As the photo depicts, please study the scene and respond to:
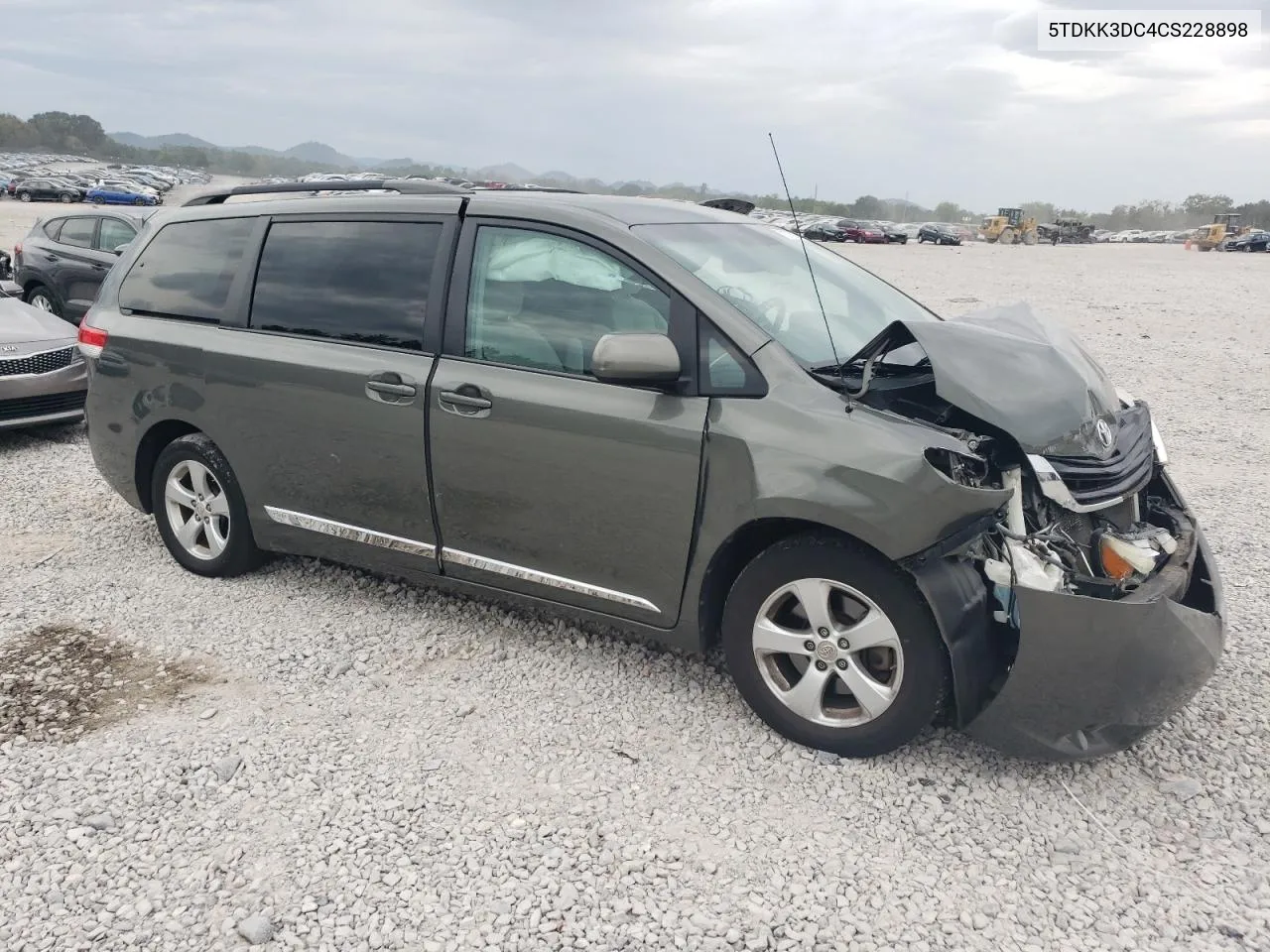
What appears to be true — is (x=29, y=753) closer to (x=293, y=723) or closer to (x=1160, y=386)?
(x=293, y=723)

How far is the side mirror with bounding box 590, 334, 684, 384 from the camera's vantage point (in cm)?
304

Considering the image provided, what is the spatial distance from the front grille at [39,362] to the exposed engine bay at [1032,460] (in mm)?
6553

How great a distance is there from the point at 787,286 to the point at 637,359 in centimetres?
95

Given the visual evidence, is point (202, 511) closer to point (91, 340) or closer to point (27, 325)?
point (91, 340)

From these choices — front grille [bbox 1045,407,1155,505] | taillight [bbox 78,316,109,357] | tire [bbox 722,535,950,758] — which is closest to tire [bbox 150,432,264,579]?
taillight [bbox 78,316,109,357]

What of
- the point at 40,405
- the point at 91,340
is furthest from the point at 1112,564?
the point at 40,405

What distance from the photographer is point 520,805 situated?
2.90m

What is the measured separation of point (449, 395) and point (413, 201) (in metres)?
0.88

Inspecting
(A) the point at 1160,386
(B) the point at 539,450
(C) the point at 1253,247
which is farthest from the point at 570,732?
(C) the point at 1253,247

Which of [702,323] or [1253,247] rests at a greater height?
[1253,247]

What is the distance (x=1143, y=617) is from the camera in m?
2.65

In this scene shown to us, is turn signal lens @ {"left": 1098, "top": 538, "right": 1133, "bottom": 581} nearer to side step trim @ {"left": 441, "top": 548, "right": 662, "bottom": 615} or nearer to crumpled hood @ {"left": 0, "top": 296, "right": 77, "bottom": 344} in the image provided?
side step trim @ {"left": 441, "top": 548, "right": 662, "bottom": 615}

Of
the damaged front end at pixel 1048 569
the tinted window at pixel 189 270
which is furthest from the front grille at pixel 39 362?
the damaged front end at pixel 1048 569

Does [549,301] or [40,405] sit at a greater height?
[549,301]
